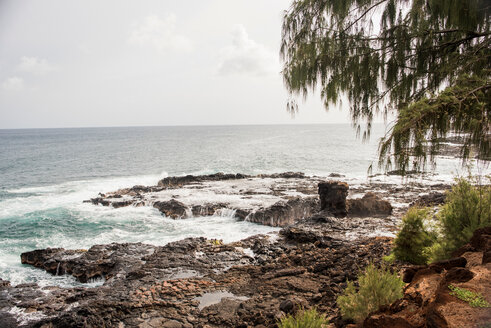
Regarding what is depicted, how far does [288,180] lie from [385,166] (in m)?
28.2

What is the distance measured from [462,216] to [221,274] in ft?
24.4

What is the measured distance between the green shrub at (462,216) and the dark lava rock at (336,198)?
1136cm

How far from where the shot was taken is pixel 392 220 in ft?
54.9

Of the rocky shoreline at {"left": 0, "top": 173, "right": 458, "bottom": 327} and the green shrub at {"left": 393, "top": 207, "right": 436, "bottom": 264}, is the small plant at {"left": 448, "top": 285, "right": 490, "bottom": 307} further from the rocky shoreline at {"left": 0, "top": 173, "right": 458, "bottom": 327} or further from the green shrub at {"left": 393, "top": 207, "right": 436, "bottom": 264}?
the green shrub at {"left": 393, "top": 207, "right": 436, "bottom": 264}

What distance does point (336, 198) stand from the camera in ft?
59.3

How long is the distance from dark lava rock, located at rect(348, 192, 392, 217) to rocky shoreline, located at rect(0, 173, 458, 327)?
61mm

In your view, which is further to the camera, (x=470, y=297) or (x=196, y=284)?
(x=196, y=284)

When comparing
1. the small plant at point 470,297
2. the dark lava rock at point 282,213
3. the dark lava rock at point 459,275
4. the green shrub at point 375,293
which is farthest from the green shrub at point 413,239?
the dark lava rock at point 282,213

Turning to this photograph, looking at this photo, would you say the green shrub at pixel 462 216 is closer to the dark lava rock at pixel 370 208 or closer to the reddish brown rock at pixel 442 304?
the reddish brown rock at pixel 442 304

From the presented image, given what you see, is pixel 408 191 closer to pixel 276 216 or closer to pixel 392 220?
pixel 392 220

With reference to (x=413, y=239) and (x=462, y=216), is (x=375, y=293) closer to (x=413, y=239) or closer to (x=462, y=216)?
(x=462, y=216)

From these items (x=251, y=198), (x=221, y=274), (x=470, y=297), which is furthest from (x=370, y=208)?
(x=470, y=297)

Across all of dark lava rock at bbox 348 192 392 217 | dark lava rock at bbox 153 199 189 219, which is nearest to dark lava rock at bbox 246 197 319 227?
dark lava rock at bbox 348 192 392 217

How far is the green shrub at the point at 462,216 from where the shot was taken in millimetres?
6057
